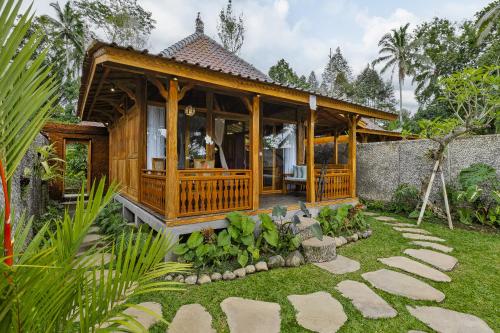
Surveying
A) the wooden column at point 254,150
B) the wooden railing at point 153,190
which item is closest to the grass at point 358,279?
the wooden column at point 254,150

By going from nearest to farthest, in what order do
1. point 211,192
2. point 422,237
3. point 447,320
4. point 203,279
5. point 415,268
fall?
point 447,320 → point 203,279 → point 415,268 → point 211,192 → point 422,237

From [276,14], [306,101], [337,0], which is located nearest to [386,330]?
[306,101]

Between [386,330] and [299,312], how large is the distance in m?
0.77

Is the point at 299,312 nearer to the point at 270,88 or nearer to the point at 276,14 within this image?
the point at 270,88

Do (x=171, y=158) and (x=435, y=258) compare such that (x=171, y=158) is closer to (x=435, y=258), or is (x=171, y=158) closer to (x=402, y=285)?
(x=402, y=285)

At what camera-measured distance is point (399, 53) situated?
23078 millimetres

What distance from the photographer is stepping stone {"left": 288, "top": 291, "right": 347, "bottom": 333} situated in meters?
2.21

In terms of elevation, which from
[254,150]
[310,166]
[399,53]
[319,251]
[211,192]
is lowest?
[319,251]

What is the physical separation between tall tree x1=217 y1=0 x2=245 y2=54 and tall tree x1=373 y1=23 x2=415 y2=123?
14.9 meters

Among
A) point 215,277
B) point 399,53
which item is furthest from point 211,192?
point 399,53

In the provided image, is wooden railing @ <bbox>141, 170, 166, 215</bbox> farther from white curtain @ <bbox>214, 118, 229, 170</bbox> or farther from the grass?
white curtain @ <bbox>214, 118, 229, 170</bbox>

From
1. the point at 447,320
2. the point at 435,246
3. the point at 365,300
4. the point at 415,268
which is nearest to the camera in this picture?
the point at 447,320

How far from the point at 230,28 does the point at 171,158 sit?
17.4 m

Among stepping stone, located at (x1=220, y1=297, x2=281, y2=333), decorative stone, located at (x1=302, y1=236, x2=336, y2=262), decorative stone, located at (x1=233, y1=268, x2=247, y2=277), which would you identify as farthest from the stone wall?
stepping stone, located at (x1=220, y1=297, x2=281, y2=333)
